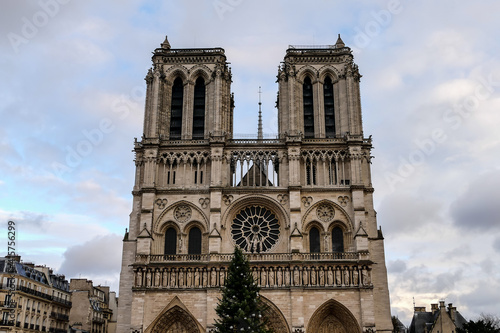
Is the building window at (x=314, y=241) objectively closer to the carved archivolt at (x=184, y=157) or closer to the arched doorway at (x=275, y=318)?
the arched doorway at (x=275, y=318)

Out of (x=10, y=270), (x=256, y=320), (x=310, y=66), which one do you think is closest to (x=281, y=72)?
(x=310, y=66)

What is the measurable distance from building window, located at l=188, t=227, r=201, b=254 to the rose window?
2.45 m

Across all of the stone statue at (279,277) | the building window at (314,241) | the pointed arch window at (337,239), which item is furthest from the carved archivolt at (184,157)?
the pointed arch window at (337,239)

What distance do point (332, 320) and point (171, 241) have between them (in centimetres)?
1237

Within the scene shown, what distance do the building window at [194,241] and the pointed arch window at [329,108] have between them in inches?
477

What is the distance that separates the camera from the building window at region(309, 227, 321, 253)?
40.1m

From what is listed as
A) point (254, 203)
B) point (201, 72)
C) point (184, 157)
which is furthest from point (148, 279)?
point (201, 72)

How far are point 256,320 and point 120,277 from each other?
13.5m

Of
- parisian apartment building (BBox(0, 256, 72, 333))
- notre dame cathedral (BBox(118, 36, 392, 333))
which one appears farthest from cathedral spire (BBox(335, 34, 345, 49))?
parisian apartment building (BBox(0, 256, 72, 333))

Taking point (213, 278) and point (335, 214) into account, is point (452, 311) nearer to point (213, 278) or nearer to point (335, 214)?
point (335, 214)

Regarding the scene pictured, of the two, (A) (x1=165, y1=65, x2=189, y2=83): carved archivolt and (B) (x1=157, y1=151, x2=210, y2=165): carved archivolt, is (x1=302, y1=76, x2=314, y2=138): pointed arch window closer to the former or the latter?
(B) (x1=157, y1=151, x2=210, y2=165): carved archivolt

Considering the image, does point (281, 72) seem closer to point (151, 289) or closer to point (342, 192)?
point (342, 192)

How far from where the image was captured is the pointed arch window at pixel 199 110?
144ft

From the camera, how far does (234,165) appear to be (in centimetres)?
4219
